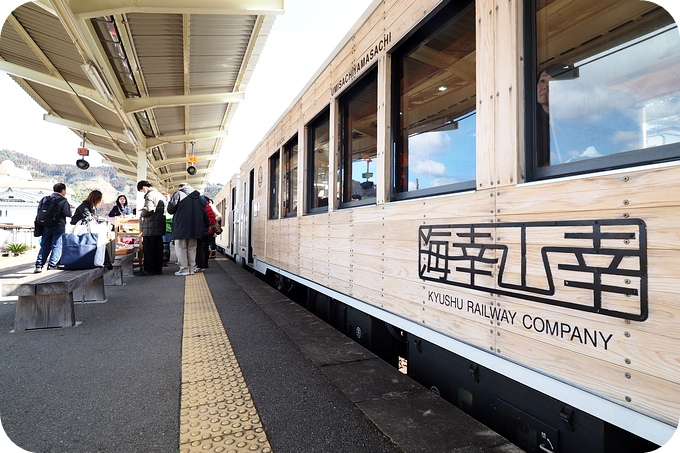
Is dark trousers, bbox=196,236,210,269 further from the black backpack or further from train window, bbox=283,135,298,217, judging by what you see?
train window, bbox=283,135,298,217

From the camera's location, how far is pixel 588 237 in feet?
3.83

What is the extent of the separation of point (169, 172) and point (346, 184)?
1917 cm

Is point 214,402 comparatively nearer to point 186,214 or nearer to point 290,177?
point 290,177

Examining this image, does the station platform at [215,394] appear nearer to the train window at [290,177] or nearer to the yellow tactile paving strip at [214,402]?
the yellow tactile paving strip at [214,402]

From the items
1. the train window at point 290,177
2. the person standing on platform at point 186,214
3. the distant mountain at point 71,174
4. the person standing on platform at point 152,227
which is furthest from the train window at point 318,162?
the distant mountain at point 71,174

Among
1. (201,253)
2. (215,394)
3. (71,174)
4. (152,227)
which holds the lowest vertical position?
(215,394)

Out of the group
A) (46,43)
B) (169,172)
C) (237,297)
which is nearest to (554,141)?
(237,297)

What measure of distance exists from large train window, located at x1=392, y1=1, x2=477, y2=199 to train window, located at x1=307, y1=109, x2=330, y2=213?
1.24 metres

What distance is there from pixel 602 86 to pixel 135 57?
772cm

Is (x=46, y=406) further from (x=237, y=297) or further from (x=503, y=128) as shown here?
(x=237, y=297)

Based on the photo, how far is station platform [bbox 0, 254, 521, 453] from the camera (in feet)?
4.98

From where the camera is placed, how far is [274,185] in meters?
A: 5.62

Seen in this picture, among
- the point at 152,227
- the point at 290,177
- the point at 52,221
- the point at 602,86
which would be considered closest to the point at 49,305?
the point at 290,177

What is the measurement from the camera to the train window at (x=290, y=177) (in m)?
4.51
